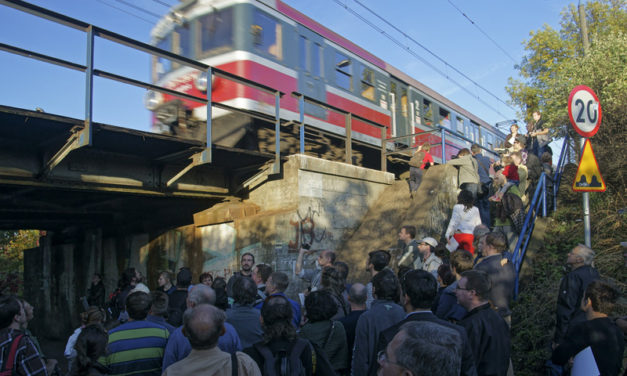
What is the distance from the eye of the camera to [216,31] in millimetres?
9031

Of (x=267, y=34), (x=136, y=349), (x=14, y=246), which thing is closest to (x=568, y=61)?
(x=267, y=34)

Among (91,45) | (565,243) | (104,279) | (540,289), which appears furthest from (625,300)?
(104,279)

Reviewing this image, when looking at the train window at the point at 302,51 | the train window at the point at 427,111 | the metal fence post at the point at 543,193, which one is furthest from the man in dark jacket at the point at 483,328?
the train window at the point at 427,111

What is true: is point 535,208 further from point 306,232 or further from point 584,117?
→ point 306,232

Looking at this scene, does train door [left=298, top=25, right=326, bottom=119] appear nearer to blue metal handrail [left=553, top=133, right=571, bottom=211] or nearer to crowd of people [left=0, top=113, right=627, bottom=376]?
blue metal handrail [left=553, top=133, right=571, bottom=211]

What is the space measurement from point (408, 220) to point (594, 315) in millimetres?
5585

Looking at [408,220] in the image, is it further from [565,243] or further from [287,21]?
[287,21]

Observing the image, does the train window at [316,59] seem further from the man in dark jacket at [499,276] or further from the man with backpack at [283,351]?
the man with backpack at [283,351]

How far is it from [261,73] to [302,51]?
1.67 meters

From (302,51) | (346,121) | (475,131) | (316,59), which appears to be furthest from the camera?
(475,131)

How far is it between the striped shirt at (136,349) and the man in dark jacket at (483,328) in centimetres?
216

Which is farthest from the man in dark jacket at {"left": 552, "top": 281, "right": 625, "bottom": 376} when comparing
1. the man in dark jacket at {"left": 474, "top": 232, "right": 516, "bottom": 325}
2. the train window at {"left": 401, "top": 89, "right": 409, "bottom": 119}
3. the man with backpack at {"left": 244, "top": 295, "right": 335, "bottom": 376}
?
the train window at {"left": 401, "top": 89, "right": 409, "bottom": 119}

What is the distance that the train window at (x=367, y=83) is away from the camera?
12461 millimetres

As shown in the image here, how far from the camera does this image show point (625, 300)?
5.81 meters
